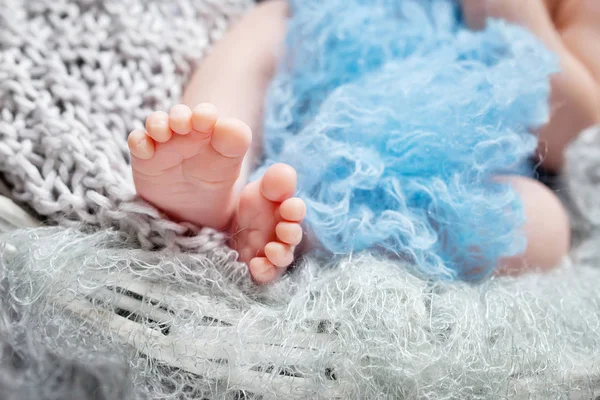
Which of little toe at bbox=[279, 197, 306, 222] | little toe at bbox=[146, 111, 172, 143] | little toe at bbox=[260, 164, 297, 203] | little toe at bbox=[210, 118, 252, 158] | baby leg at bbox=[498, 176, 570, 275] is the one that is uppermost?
little toe at bbox=[146, 111, 172, 143]

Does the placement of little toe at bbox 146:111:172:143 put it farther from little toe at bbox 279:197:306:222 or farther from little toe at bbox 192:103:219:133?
little toe at bbox 279:197:306:222

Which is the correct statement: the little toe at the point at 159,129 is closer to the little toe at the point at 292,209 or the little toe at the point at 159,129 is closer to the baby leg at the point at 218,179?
the baby leg at the point at 218,179

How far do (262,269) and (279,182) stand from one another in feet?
0.29

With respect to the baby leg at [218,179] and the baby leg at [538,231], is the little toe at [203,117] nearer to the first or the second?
the baby leg at [218,179]

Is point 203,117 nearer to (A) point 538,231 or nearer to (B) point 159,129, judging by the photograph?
(B) point 159,129

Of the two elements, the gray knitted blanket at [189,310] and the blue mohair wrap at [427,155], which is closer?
the gray knitted blanket at [189,310]

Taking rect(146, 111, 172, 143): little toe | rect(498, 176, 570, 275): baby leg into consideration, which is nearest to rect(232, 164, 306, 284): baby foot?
rect(146, 111, 172, 143): little toe

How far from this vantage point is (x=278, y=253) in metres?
0.56

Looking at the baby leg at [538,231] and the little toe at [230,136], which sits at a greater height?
the little toe at [230,136]

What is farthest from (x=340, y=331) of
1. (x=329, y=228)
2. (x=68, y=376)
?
(x=68, y=376)

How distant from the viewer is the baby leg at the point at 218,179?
20.3 inches

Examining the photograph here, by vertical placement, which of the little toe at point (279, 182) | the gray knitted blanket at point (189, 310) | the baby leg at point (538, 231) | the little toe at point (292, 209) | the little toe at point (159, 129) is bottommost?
the baby leg at point (538, 231)

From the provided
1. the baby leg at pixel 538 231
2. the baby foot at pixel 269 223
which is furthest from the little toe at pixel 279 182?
the baby leg at pixel 538 231

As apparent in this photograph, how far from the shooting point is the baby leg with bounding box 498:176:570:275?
681 millimetres
